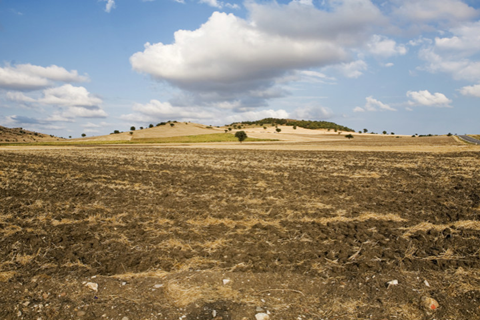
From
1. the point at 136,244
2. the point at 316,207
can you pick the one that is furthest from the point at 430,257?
the point at 136,244

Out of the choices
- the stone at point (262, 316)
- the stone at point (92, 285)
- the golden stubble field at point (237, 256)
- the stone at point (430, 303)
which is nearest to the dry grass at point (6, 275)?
the golden stubble field at point (237, 256)

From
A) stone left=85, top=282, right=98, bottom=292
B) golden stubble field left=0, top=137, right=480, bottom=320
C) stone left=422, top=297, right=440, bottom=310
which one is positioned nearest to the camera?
stone left=422, top=297, right=440, bottom=310

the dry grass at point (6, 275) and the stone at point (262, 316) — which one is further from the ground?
the dry grass at point (6, 275)

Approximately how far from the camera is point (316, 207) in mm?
12656

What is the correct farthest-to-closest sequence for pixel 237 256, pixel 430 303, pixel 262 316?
1. pixel 237 256
2. pixel 430 303
3. pixel 262 316

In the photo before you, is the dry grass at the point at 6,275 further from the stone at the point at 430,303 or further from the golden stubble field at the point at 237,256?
the stone at the point at 430,303

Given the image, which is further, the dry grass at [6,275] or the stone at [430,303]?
the dry grass at [6,275]

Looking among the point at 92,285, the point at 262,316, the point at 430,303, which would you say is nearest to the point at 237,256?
the point at 262,316

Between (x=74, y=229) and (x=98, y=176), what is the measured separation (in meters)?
12.7

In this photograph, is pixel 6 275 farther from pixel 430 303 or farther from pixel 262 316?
pixel 430 303

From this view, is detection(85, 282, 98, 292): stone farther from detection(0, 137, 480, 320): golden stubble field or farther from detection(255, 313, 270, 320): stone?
detection(255, 313, 270, 320): stone

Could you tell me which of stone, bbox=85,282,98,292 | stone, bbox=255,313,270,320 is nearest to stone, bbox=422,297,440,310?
stone, bbox=255,313,270,320

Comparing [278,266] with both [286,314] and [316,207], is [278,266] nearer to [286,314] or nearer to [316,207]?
[286,314]

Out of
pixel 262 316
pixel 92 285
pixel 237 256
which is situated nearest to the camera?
pixel 262 316
